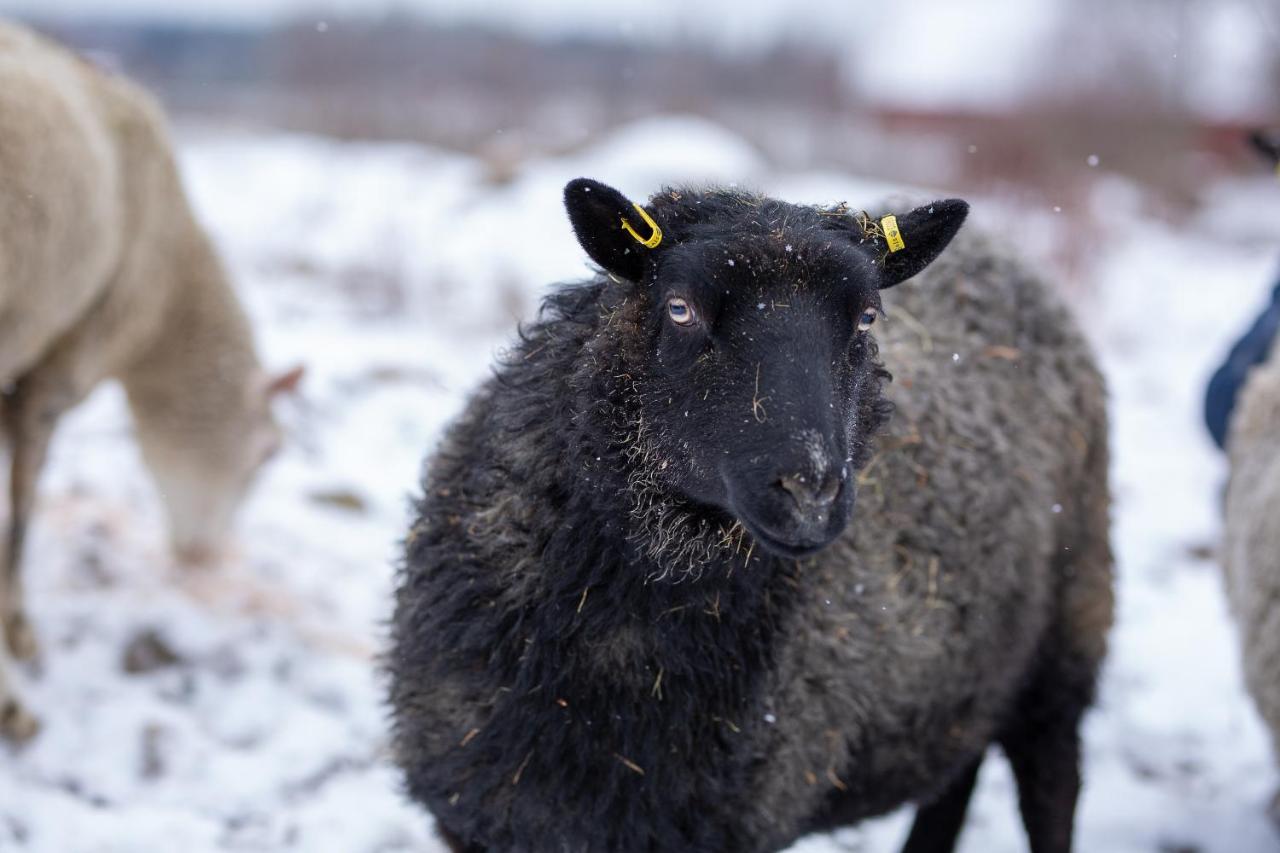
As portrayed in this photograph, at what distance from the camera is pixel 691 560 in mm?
2498

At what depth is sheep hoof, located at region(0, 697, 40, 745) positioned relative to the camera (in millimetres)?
4082

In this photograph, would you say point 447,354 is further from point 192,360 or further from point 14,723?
point 14,723

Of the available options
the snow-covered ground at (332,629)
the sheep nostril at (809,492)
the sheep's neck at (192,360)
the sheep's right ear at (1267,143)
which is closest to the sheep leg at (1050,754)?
the snow-covered ground at (332,629)

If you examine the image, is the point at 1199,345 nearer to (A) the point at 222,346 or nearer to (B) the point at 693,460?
(A) the point at 222,346

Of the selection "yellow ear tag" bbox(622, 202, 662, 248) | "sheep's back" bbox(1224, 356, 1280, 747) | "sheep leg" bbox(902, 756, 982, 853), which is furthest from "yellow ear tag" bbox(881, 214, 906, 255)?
"sheep's back" bbox(1224, 356, 1280, 747)

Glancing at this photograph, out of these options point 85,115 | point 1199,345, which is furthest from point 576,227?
point 1199,345

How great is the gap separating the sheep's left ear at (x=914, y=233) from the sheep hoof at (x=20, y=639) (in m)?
3.93

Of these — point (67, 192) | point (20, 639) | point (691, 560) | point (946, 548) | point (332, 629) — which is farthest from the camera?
point (332, 629)

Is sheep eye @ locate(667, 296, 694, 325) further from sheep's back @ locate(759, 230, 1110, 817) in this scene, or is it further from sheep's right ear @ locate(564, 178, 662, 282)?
sheep's back @ locate(759, 230, 1110, 817)

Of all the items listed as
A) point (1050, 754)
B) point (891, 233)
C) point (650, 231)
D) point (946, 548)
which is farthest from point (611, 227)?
point (1050, 754)

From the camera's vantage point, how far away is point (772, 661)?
8.95 ft

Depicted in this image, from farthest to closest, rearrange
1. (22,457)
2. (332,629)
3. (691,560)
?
1. (332,629)
2. (22,457)
3. (691,560)

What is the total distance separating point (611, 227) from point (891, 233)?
27.1 inches

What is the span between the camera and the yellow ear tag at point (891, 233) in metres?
2.58
